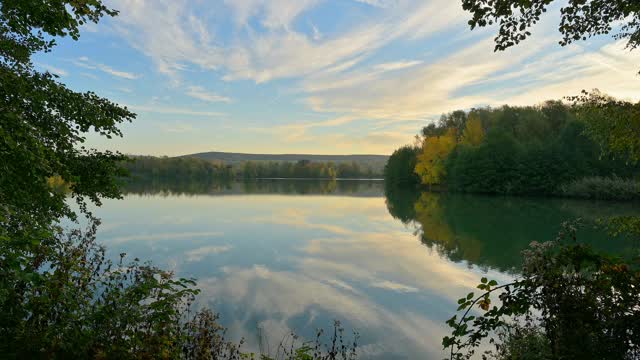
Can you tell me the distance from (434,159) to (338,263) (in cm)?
5434

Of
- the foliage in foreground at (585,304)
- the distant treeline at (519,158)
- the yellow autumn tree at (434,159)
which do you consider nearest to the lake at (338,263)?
the foliage in foreground at (585,304)

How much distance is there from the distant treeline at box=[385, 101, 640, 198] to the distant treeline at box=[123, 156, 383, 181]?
72.2m

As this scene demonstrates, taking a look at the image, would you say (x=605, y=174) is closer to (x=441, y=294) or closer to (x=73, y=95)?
(x=441, y=294)

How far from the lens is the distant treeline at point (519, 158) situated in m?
47.3

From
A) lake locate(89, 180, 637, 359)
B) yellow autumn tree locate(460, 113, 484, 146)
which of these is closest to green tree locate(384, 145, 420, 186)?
yellow autumn tree locate(460, 113, 484, 146)

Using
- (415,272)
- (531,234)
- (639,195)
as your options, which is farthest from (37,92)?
(639,195)

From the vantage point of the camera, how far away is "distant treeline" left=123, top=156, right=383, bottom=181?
12431 cm

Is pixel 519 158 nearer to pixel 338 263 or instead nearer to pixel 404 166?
pixel 404 166

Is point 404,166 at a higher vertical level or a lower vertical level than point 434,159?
lower

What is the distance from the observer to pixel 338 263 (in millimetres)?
15133

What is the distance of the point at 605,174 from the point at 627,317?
53.0m

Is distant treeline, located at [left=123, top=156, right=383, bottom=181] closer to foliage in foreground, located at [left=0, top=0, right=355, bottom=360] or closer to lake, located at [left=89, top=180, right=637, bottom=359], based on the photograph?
lake, located at [left=89, top=180, right=637, bottom=359]

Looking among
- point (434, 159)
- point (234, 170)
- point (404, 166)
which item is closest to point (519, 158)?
point (434, 159)

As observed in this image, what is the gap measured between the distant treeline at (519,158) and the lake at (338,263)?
20.7m
